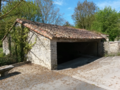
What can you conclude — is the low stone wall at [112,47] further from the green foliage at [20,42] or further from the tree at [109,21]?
the green foliage at [20,42]

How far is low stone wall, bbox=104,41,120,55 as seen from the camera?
407 inches

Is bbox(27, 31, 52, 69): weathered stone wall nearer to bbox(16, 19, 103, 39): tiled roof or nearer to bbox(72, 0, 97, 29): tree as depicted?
bbox(16, 19, 103, 39): tiled roof

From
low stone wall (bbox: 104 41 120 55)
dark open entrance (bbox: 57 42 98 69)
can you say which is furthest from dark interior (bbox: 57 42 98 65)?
low stone wall (bbox: 104 41 120 55)

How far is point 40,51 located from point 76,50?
7.54 meters

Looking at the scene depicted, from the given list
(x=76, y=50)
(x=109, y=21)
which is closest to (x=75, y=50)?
(x=76, y=50)

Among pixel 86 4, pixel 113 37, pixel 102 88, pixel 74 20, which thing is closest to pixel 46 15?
pixel 74 20

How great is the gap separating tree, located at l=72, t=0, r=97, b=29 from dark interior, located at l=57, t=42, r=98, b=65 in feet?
29.3

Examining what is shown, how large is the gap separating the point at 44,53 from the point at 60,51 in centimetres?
790

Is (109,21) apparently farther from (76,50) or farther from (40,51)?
(40,51)

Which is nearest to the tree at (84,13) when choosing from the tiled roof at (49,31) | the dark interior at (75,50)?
the dark interior at (75,50)

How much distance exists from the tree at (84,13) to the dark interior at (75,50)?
8916 mm

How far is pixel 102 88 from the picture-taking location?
3.69 metres

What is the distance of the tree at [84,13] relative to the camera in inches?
803

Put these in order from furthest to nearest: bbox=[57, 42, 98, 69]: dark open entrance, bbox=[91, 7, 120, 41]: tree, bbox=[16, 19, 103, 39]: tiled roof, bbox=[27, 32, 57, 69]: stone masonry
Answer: bbox=[91, 7, 120, 41]: tree → bbox=[57, 42, 98, 69]: dark open entrance → bbox=[16, 19, 103, 39]: tiled roof → bbox=[27, 32, 57, 69]: stone masonry
